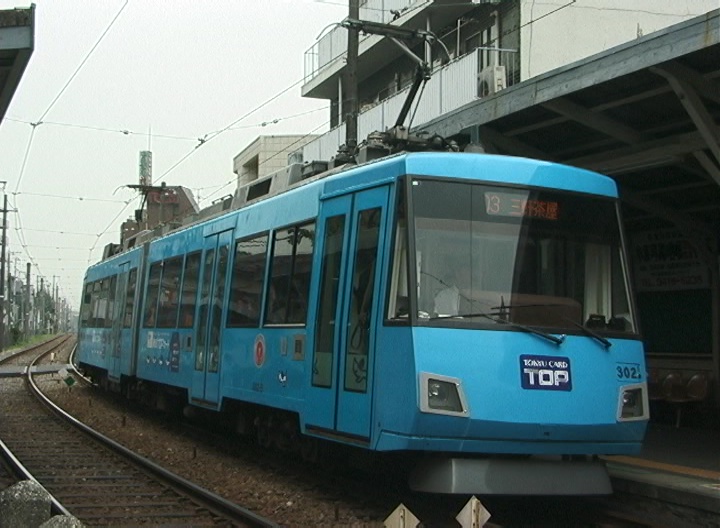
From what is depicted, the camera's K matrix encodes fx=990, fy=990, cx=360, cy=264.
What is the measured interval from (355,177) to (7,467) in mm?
6009

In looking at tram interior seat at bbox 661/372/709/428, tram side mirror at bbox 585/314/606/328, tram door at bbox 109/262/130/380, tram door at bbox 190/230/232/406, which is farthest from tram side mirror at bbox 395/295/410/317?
tram door at bbox 109/262/130/380

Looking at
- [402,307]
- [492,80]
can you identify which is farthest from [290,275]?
[492,80]

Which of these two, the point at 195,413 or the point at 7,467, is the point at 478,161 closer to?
the point at 7,467

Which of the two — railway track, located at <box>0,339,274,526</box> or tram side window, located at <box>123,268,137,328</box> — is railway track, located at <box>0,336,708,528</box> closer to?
railway track, located at <box>0,339,274,526</box>

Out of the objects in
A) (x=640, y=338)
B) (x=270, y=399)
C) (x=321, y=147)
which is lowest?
(x=270, y=399)

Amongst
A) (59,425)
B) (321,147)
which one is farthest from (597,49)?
(59,425)

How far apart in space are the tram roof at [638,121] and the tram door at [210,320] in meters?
3.15

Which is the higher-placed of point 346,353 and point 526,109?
point 526,109

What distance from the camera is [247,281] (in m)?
11.2

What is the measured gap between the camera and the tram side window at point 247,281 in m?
10.8

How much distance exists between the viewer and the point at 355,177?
8.76 meters

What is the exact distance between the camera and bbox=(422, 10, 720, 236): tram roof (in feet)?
29.5

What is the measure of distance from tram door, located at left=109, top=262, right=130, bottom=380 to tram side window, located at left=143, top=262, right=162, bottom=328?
218 centimetres

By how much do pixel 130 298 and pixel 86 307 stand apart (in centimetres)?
652
